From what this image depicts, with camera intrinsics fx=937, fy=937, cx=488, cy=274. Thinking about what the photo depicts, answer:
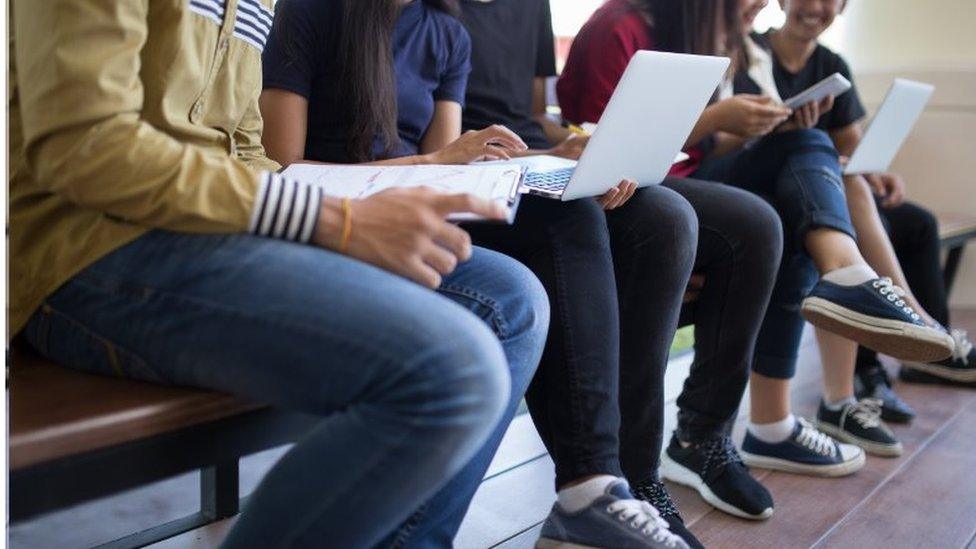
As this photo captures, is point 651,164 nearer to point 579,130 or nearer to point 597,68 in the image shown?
point 579,130

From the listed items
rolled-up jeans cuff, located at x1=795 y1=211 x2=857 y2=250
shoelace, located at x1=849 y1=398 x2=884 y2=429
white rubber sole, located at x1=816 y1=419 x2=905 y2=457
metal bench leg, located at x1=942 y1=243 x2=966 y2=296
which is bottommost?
metal bench leg, located at x1=942 y1=243 x2=966 y2=296

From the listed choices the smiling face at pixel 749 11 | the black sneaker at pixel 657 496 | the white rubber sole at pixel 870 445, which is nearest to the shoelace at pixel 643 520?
the black sneaker at pixel 657 496

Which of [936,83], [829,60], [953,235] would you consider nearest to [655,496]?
[829,60]

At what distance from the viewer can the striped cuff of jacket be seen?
790 mm

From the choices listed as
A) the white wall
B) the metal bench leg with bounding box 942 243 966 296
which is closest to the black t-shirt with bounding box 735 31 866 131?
the metal bench leg with bounding box 942 243 966 296

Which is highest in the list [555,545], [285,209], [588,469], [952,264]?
[285,209]

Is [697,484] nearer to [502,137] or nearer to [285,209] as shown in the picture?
[502,137]

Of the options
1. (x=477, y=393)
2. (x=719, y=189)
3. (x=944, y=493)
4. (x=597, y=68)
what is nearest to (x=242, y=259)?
(x=477, y=393)

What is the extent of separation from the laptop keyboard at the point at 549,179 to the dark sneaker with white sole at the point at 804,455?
79 cm

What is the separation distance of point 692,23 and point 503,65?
0.35 metres

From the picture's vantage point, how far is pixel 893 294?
58.4 inches

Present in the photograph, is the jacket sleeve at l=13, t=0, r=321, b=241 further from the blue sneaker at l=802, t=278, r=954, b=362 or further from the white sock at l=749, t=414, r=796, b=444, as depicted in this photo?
the white sock at l=749, t=414, r=796, b=444

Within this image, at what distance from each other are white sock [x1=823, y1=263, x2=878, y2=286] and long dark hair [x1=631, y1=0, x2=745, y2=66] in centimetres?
47

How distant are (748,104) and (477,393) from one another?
39.4 inches
